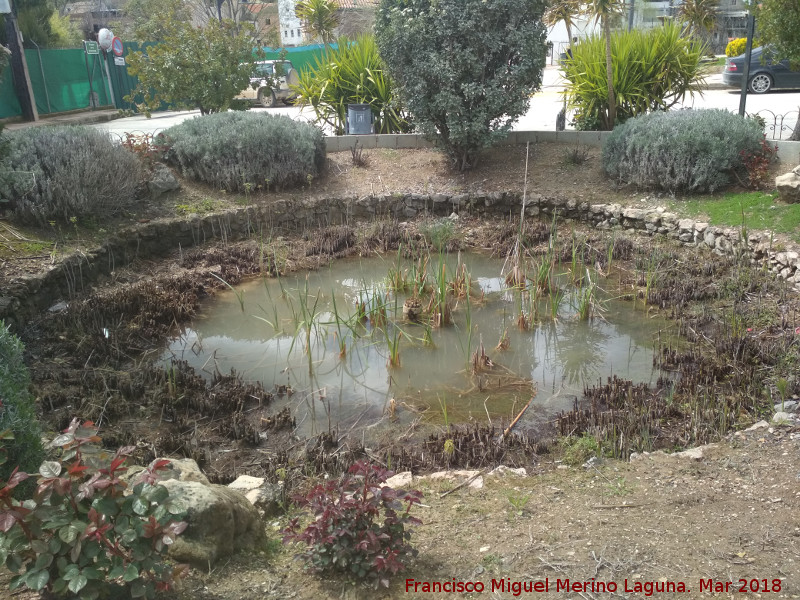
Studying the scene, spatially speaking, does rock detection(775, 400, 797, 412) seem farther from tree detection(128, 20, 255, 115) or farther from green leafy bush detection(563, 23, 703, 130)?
tree detection(128, 20, 255, 115)

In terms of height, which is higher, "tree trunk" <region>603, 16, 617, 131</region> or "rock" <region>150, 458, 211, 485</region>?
"tree trunk" <region>603, 16, 617, 131</region>

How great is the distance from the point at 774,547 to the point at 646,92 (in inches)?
386

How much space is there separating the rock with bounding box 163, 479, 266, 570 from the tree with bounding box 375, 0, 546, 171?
8.19 m

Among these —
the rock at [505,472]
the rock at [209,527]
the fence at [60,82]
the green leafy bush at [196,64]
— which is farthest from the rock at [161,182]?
the fence at [60,82]

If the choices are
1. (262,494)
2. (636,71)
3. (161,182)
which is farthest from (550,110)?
(262,494)

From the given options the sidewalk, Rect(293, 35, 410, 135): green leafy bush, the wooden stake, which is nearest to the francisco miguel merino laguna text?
the wooden stake

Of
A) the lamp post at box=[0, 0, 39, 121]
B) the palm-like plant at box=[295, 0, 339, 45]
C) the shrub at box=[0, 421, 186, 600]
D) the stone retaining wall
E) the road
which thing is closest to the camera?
the shrub at box=[0, 421, 186, 600]

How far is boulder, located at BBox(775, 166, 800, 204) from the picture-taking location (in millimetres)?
8297

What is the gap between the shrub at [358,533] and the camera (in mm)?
2576

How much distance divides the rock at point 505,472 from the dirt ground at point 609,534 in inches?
2.6

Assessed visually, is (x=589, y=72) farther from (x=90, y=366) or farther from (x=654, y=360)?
(x=90, y=366)

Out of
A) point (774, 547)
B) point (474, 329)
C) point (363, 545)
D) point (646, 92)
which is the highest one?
point (646, 92)

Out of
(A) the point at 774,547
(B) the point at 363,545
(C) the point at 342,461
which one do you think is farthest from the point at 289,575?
(A) the point at 774,547

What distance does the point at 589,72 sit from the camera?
11336 mm
